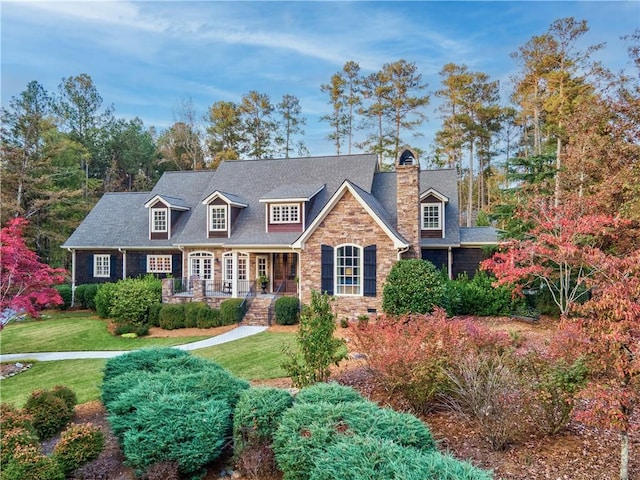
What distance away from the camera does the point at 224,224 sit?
65.2 feet

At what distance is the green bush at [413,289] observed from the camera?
13.8 metres

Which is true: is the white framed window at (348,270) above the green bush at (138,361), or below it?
above

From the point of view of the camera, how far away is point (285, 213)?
63.4 ft

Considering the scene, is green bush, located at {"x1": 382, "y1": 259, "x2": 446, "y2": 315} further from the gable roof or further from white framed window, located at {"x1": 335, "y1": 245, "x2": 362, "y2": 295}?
white framed window, located at {"x1": 335, "y1": 245, "x2": 362, "y2": 295}

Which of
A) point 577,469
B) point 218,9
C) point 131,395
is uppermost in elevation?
point 218,9

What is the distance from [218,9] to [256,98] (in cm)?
2955

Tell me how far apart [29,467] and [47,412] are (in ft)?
7.57

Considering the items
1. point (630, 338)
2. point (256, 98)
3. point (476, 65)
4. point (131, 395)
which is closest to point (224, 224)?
point (131, 395)

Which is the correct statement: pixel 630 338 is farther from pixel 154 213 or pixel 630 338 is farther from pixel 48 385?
pixel 154 213

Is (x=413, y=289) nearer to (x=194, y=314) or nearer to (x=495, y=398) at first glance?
(x=495, y=398)

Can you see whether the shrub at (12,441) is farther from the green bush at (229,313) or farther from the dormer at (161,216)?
the dormer at (161,216)

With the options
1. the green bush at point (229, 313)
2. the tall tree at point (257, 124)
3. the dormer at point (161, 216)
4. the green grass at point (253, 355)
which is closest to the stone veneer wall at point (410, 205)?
the green grass at point (253, 355)

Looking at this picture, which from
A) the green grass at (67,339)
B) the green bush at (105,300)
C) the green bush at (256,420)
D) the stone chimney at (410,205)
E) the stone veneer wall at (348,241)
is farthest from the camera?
the green bush at (105,300)

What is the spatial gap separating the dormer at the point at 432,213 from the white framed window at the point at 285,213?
623cm
